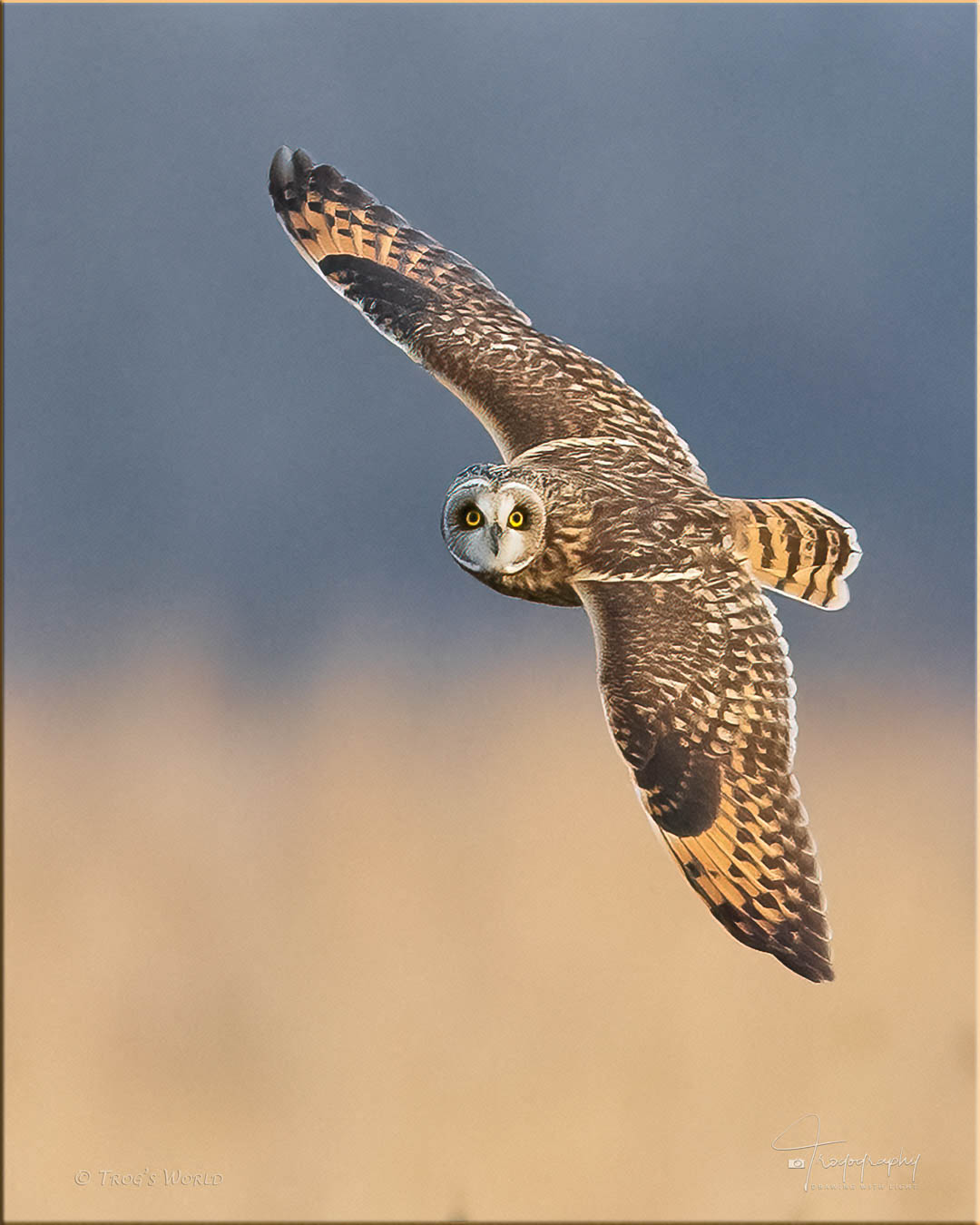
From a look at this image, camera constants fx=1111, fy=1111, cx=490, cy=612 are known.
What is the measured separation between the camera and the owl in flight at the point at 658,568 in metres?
2.92

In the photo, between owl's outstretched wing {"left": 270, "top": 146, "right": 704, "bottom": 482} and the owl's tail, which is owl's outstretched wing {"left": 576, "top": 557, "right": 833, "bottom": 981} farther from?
owl's outstretched wing {"left": 270, "top": 146, "right": 704, "bottom": 482}

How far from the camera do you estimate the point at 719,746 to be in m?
3.00

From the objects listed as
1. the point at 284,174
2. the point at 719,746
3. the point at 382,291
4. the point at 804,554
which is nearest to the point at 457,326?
the point at 382,291

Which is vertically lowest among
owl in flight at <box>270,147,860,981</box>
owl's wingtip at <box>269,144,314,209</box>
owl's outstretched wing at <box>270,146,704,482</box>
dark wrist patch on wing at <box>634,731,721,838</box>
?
dark wrist patch on wing at <box>634,731,721,838</box>

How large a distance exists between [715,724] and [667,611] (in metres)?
0.34

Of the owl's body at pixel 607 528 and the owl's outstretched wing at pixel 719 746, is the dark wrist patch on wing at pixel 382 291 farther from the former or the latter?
the owl's outstretched wing at pixel 719 746

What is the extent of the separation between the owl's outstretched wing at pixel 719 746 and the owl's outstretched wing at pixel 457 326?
0.58 meters

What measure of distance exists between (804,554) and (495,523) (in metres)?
0.93

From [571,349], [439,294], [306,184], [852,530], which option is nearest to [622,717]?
[852,530]

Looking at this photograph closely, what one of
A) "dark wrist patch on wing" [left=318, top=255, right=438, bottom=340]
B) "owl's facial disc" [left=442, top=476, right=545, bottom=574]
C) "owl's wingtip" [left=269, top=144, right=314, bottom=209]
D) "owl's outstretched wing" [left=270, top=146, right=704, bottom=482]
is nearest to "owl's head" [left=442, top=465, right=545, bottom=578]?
"owl's facial disc" [left=442, top=476, right=545, bottom=574]

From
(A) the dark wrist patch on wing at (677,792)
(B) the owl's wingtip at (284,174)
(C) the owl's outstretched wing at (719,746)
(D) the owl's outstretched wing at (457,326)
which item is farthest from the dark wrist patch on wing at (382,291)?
(A) the dark wrist patch on wing at (677,792)

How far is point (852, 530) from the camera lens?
3270mm

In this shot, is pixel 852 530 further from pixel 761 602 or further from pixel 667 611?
pixel 667 611

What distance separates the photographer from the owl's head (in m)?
3.08
